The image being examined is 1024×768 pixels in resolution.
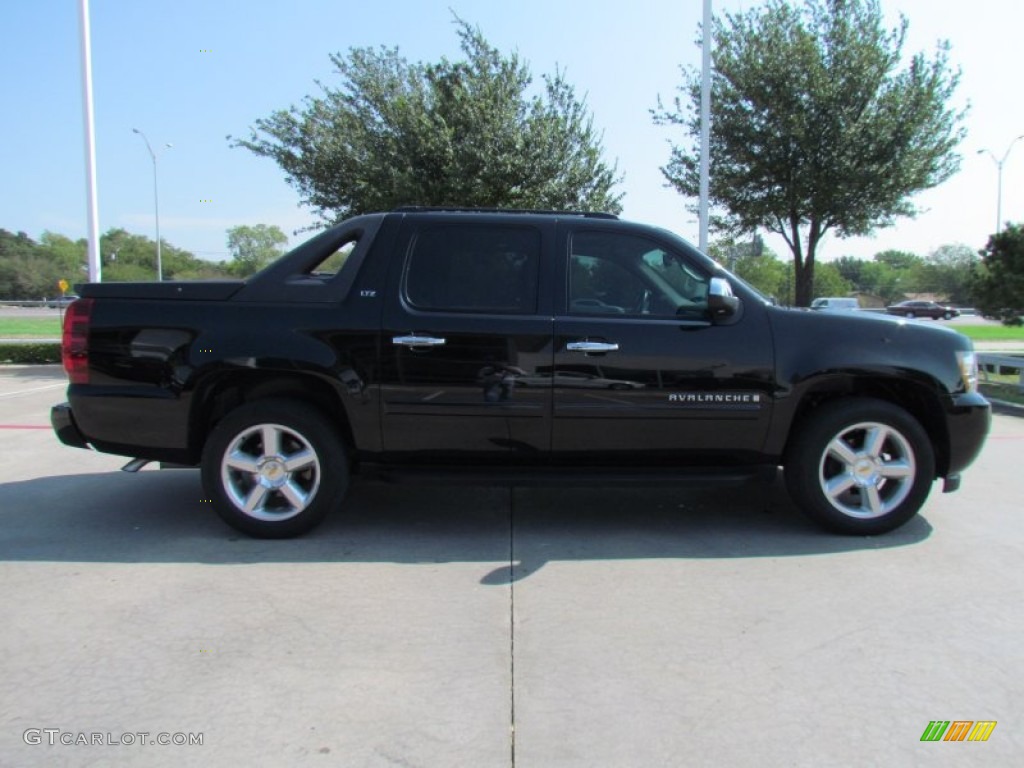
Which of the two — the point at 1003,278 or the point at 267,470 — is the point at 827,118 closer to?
the point at 1003,278

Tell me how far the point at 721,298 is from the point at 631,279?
0.57m

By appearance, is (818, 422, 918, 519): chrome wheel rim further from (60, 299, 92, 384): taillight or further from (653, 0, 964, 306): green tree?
(653, 0, 964, 306): green tree

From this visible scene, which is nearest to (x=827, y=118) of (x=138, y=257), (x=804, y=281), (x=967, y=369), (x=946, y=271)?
(x=804, y=281)

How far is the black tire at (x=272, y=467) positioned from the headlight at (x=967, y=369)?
376 cm

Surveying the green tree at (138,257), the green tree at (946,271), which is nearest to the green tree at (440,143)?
the green tree at (138,257)

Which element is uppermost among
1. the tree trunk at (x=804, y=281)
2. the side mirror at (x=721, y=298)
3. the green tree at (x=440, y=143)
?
the green tree at (x=440, y=143)

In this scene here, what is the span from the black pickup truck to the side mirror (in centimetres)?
1

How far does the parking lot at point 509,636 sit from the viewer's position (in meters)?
2.51

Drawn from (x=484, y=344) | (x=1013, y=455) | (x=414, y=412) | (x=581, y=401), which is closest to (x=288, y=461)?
(x=414, y=412)

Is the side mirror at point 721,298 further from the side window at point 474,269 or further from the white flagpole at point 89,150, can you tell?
the white flagpole at point 89,150

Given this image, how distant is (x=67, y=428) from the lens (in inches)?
176

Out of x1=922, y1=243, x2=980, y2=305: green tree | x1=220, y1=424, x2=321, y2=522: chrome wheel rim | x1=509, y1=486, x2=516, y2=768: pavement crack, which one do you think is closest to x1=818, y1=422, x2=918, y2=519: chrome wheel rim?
x1=509, y1=486, x2=516, y2=768: pavement crack

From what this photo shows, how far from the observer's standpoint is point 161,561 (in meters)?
4.09

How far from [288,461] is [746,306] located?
112 inches
